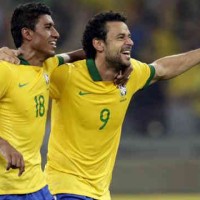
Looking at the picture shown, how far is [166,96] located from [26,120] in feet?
23.4

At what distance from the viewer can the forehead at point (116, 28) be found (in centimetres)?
786

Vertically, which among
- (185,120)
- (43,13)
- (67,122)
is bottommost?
→ (185,120)

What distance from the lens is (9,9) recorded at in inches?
612

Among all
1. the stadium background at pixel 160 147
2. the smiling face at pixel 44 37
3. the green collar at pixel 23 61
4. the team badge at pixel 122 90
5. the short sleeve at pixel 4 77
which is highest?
the smiling face at pixel 44 37

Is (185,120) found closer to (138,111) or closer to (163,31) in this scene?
(138,111)

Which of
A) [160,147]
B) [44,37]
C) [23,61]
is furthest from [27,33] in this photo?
[160,147]

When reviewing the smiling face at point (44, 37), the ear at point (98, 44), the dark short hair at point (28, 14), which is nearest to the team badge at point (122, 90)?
the ear at point (98, 44)

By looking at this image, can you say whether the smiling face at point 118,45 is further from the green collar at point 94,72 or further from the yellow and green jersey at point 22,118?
the yellow and green jersey at point 22,118

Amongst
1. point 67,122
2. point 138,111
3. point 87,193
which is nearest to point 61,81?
point 67,122

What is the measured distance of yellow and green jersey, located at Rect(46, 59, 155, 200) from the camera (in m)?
7.80

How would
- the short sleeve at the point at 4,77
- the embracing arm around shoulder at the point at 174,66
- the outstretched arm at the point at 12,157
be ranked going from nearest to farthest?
the outstretched arm at the point at 12,157, the short sleeve at the point at 4,77, the embracing arm around shoulder at the point at 174,66

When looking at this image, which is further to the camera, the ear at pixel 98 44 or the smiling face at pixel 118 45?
the ear at pixel 98 44

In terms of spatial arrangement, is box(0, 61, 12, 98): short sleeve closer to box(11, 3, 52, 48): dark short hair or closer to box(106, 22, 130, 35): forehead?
box(11, 3, 52, 48): dark short hair

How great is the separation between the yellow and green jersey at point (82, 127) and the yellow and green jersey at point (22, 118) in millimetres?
391
